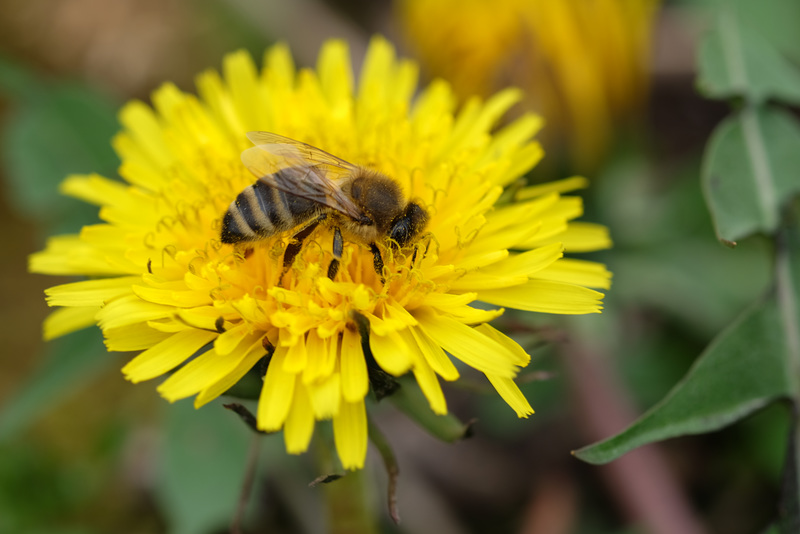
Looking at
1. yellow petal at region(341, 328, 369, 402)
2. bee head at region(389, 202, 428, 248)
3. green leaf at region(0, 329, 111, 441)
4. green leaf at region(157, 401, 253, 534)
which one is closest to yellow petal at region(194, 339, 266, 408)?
yellow petal at region(341, 328, 369, 402)

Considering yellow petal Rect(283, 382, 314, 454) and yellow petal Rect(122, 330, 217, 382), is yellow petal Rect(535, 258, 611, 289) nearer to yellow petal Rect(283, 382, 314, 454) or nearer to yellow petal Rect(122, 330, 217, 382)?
yellow petal Rect(283, 382, 314, 454)

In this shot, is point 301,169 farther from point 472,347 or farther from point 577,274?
point 577,274

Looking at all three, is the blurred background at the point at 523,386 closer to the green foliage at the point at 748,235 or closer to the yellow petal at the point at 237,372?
the green foliage at the point at 748,235

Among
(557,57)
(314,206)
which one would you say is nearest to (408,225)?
(314,206)

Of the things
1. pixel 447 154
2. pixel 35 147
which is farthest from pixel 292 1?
pixel 447 154

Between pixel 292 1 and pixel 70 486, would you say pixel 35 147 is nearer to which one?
pixel 70 486

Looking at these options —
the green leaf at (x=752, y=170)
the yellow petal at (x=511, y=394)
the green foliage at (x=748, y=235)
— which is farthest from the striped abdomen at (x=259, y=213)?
the green leaf at (x=752, y=170)
